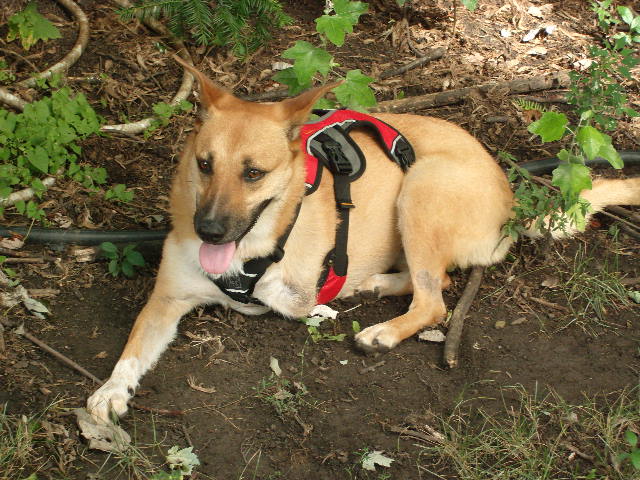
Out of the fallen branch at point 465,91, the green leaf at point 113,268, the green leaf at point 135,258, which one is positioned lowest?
the green leaf at point 113,268

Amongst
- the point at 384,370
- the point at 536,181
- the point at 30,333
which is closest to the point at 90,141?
the point at 30,333

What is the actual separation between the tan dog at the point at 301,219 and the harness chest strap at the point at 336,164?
0.07 metres

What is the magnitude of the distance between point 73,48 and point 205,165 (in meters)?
2.66

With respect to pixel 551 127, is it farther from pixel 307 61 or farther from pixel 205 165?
pixel 205 165

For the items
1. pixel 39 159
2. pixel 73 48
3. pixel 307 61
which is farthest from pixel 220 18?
pixel 39 159

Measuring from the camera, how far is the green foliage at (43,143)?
15.0ft

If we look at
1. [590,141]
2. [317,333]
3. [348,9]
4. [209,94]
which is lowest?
[317,333]

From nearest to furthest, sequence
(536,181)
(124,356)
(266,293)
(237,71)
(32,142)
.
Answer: (124,356), (266,293), (32,142), (536,181), (237,71)

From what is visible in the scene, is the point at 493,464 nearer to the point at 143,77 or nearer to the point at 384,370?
the point at 384,370

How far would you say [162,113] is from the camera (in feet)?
17.2

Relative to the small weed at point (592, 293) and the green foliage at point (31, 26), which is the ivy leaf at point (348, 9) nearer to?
the small weed at point (592, 293)

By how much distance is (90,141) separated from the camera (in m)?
5.05

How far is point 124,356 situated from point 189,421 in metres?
0.52

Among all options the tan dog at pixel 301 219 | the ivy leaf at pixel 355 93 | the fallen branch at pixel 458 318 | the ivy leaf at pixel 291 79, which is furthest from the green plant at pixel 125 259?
the fallen branch at pixel 458 318
